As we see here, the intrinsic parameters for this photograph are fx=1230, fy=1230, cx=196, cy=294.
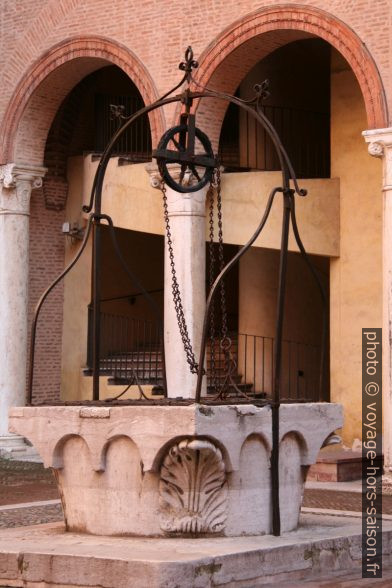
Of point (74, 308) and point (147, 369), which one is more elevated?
point (74, 308)

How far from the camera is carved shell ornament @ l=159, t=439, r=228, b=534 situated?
24.2 feet

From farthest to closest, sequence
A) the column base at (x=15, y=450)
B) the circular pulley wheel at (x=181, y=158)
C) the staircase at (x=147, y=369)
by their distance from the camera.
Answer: the staircase at (x=147, y=369) → the column base at (x=15, y=450) → the circular pulley wheel at (x=181, y=158)

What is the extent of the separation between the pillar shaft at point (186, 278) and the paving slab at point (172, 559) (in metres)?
6.49

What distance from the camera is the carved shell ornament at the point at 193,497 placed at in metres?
7.39

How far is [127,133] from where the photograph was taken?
1852 centimetres

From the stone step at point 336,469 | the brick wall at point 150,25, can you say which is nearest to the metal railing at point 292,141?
the brick wall at point 150,25

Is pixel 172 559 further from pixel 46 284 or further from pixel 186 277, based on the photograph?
pixel 46 284

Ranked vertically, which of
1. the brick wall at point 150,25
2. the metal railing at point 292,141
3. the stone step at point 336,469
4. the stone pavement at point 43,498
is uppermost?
the brick wall at point 150,25

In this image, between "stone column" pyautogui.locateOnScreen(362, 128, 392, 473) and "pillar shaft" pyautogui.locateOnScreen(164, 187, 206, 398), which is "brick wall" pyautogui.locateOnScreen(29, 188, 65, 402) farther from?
"stone column" pyautogui.locateOnScreen(362, 128, 392, 473)

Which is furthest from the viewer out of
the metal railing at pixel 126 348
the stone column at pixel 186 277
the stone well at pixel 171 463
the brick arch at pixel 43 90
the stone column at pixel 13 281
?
the metal railing at pixel 126 348

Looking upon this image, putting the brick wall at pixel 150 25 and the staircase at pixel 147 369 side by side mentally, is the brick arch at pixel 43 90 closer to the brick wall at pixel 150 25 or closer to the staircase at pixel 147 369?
the brick wall at pixel 150 25

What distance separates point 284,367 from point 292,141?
10.4 feet

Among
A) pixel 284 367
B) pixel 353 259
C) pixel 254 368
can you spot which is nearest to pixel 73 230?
pixel 254 368

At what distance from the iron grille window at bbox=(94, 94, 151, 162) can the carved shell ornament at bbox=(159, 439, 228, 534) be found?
393 inches
